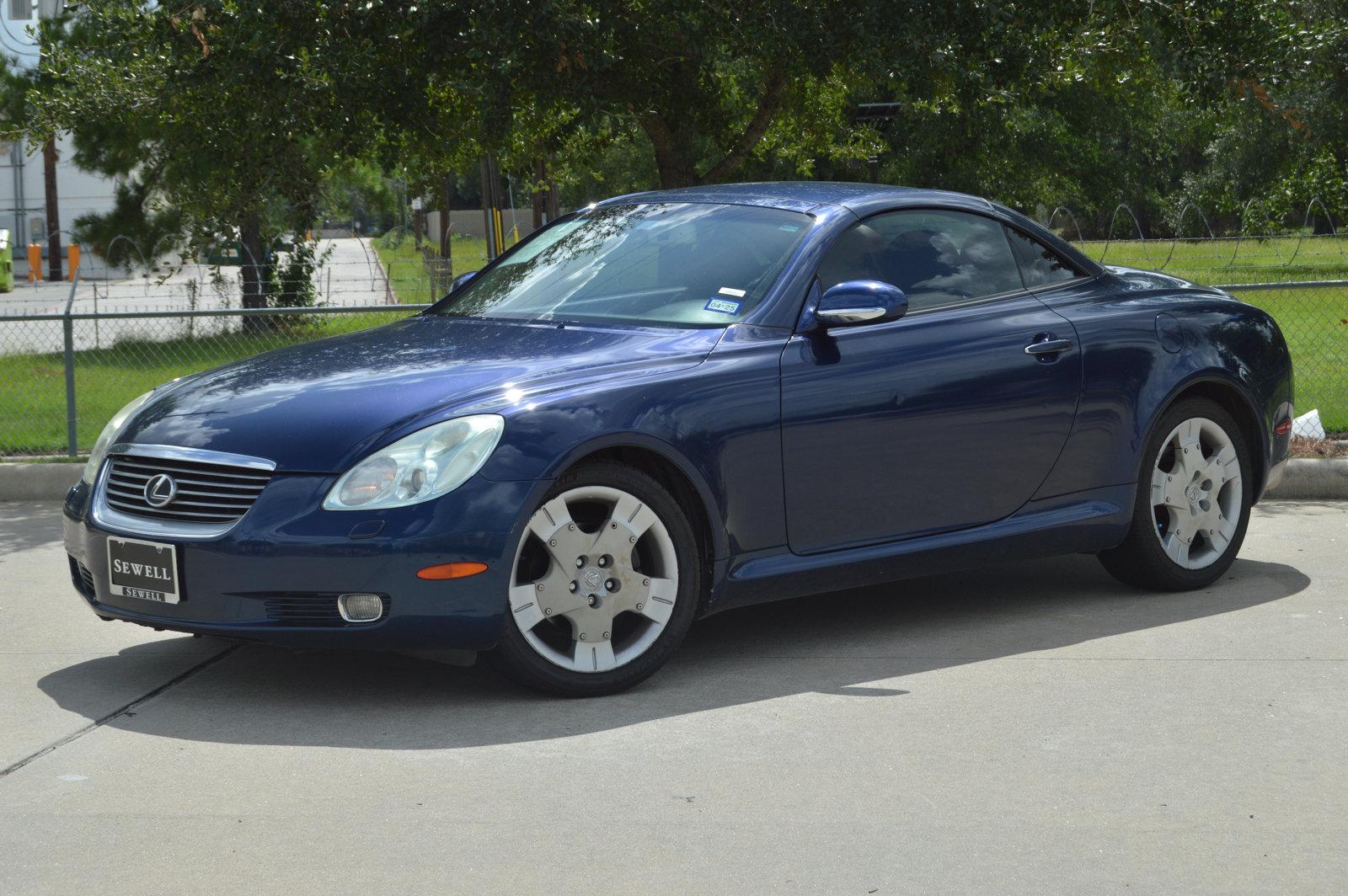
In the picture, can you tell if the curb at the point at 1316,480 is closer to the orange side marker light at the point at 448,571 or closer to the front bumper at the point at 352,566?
the front bumper at the point at 352,566

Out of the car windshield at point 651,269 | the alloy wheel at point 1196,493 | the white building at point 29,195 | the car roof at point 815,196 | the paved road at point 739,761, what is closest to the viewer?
the paved road at point 739,761

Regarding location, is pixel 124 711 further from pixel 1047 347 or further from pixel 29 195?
pixel 29 195

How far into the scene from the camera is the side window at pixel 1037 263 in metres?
6.63

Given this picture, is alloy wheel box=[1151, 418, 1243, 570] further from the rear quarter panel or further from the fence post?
the fence post

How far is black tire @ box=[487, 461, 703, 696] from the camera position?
5203 mm

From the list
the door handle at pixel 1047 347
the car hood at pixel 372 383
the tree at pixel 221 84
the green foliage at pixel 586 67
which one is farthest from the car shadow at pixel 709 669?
the tree at pixel 221 84

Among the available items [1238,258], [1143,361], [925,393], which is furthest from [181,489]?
[1238,258]

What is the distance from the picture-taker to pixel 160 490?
5262mm

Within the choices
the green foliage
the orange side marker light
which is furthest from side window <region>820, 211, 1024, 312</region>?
the green foliage

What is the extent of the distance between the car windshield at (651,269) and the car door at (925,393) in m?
0.24

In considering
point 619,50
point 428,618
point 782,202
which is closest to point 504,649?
point 428,618

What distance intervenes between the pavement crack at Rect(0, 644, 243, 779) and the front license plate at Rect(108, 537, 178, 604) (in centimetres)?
35

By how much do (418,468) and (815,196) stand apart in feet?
6.81

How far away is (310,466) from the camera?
16.5 ft
